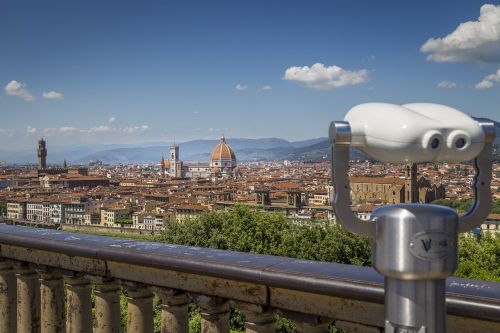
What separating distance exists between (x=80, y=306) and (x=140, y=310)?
1.03 ft

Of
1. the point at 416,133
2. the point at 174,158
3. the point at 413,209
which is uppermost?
the point at 174,158

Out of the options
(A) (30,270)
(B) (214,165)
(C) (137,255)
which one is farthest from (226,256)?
(B) (214,165)

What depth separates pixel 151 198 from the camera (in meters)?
83.9

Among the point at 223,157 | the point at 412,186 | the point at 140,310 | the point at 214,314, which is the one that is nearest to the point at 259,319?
the point at 214,314

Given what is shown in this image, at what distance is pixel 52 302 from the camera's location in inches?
84.0

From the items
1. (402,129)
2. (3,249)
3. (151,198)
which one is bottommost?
(151,198)

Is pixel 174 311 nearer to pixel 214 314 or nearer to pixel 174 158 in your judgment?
pixel 214 314

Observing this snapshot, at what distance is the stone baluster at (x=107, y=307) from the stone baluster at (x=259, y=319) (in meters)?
0.54

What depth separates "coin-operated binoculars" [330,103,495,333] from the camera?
896 mm

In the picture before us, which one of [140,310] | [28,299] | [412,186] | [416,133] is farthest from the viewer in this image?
[28,299]

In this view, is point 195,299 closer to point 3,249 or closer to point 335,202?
point 335,202

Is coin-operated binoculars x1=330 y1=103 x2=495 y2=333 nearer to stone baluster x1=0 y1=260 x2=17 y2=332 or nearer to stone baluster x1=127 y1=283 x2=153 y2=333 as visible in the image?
stone baluster x1=127 y1=283 x2=153 y2=333

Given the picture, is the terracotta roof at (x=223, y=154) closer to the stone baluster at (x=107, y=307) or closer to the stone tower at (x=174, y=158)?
the stone tower at (x=174, y=158)

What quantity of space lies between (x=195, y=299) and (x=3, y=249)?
1035 mm
